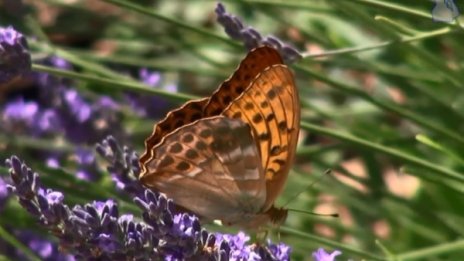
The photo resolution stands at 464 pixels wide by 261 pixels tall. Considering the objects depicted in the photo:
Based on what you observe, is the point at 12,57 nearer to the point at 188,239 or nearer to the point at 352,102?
the point at 188,239

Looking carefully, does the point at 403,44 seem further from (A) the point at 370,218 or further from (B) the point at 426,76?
(A) the point at 370,218

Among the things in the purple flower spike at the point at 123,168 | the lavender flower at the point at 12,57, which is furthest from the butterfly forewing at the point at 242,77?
the lavender flower at the point at 12,57

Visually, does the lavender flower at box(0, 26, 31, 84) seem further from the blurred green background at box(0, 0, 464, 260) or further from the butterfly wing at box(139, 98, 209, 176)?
the butterfly wing at box(139, 98, 209, 176)

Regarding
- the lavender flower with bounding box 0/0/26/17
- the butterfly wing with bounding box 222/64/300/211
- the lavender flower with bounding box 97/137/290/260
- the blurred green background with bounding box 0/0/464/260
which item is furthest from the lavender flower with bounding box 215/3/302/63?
the lavender flower with bounding box 0/0/26/17

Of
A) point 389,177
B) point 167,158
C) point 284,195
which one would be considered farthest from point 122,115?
point 389,177

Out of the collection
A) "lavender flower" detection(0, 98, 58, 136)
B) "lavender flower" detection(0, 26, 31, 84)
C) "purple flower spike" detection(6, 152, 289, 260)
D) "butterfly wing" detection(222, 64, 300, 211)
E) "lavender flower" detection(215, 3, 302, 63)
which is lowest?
"purple flower spike" detection(6, 152, 289, 260)

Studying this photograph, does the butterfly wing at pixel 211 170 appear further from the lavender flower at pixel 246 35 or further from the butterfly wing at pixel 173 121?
the lavender flower at pixel 246 35
